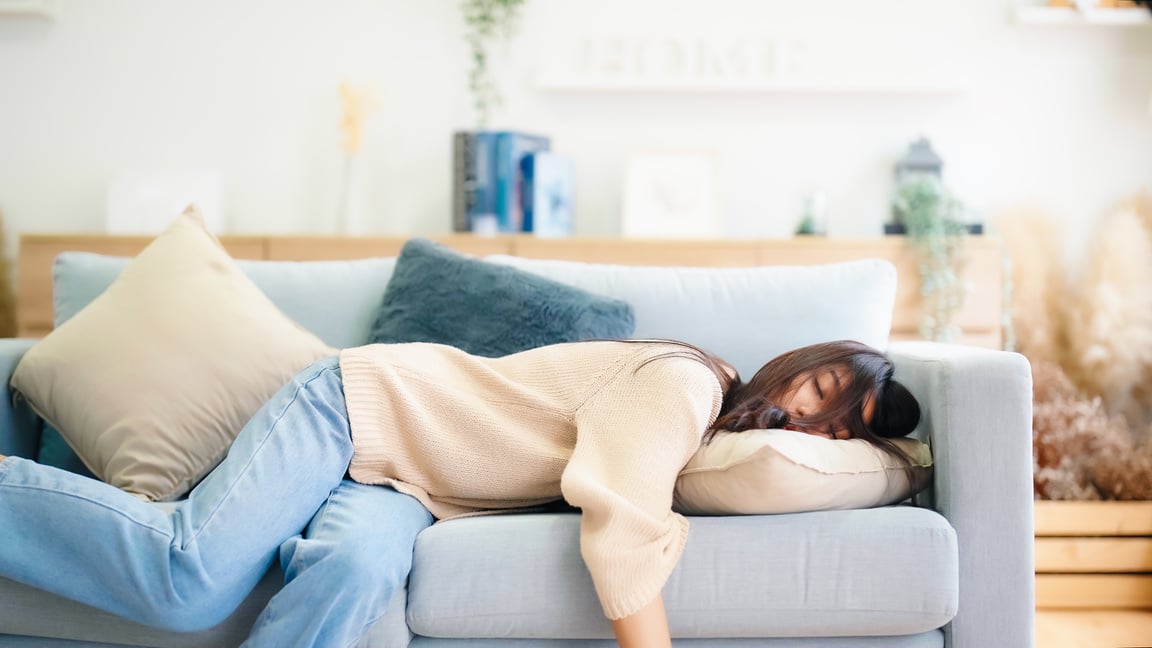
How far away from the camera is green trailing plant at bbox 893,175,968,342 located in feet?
9.34

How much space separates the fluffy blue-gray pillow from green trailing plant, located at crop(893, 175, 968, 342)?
1.31 meters

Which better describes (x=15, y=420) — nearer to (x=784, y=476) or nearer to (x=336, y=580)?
(x=336, y=580)

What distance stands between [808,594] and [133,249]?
7.81 ft

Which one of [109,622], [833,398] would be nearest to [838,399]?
[833,398]

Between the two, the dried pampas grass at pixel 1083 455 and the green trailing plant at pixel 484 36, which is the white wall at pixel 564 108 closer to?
the green trailing plant at pixel 484 36

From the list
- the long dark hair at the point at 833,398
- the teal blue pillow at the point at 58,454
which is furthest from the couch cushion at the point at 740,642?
the teal blue pillow at the point at 58,454

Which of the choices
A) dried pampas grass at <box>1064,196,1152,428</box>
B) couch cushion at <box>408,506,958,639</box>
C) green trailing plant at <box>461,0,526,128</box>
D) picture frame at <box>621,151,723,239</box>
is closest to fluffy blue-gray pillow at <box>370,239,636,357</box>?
couch cushion at <box>408,506,958,639</box>

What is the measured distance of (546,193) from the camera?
312 cm

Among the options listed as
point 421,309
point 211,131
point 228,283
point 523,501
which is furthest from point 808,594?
point 211,131

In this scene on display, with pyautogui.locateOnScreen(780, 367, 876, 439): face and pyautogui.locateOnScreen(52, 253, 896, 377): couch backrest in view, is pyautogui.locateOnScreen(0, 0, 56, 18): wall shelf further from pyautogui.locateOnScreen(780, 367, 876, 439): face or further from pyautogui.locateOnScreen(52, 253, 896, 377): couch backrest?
pyautogui.locateOnScreen(780, 367, 876, 439): face

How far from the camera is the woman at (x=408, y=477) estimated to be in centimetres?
127

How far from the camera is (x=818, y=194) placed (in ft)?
10.2

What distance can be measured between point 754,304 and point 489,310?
0.55 m

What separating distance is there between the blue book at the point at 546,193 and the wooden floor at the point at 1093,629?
5.84 feet
